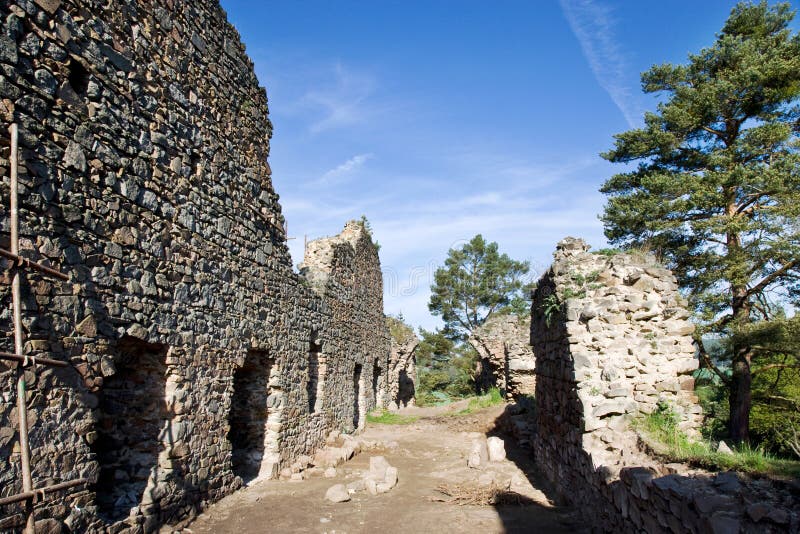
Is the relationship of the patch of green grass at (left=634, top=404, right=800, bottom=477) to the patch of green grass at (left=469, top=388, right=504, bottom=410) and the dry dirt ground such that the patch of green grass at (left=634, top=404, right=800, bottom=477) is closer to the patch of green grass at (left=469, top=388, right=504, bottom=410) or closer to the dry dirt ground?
the dry dirt ground

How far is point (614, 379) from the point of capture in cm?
628

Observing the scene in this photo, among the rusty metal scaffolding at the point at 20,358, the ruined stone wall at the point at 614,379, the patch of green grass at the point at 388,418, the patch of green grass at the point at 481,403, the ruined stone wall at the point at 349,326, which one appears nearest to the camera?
the rusty metal scaffolding at the point at 20,358

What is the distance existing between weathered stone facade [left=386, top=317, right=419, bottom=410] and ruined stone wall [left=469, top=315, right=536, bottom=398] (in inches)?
124

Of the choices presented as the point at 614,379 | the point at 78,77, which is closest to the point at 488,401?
the point at 614,379

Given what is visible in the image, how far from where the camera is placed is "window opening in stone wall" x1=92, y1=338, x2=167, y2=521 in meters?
5.66

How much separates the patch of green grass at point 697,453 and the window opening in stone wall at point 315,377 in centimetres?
784

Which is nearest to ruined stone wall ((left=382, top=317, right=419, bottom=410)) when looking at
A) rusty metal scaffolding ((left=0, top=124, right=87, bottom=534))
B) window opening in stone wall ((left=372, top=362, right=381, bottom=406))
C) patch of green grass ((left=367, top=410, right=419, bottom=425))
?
window opening in stone wall ((left=372, top=362, right=381, bottom=406))

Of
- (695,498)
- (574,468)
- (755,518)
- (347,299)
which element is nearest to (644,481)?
(695,498)

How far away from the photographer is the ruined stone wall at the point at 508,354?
17219mm

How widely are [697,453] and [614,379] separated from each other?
1660 mm

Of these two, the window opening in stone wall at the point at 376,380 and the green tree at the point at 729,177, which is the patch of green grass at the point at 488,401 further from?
the green tree at the point at 729,177

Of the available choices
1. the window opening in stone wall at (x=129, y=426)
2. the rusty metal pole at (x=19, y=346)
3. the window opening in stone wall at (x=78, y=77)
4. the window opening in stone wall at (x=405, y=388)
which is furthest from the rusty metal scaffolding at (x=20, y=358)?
the window opening in stone wall at (x=405, y=388)

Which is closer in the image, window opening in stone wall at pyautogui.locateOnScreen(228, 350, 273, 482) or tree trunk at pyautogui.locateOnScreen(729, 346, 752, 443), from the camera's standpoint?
window opening in stone wall at pyautogui.locateOnScreen(228, 350, 273, 482)

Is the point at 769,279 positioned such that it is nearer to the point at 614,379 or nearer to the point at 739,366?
the point at 739,366
